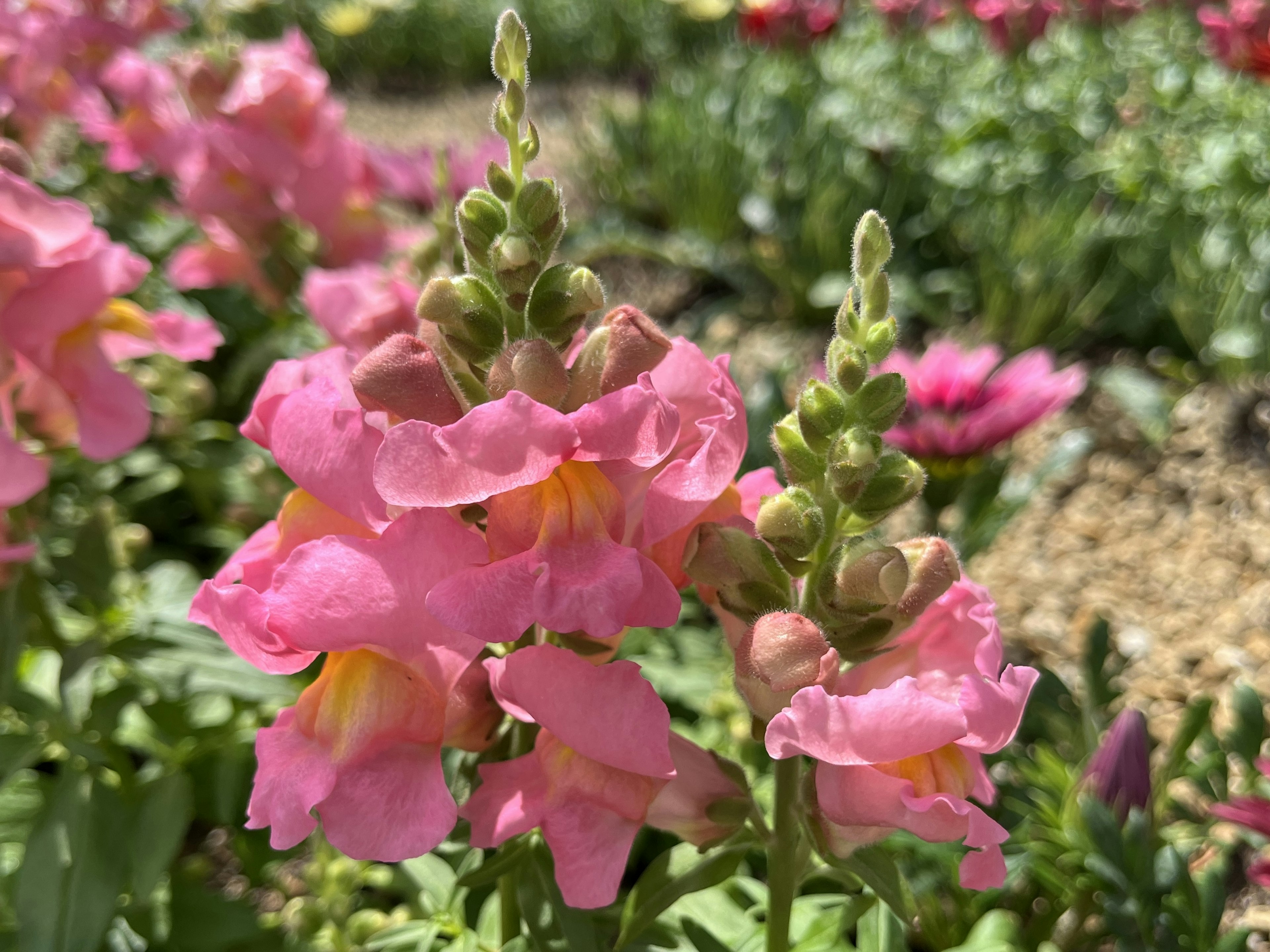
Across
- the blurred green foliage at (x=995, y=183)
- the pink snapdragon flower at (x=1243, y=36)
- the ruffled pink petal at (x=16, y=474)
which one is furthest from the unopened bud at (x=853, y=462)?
the pink snapdragon flower at (x=1243, y=36)

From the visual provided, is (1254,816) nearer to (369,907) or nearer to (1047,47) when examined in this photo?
(369,907)

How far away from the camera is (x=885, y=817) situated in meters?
0.61

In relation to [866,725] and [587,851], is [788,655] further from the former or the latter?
[587,851]

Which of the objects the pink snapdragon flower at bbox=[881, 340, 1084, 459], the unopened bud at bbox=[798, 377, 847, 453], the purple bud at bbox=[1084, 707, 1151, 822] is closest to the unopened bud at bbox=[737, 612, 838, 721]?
the unopened bud at bbox=[798, 377, 847, 453]

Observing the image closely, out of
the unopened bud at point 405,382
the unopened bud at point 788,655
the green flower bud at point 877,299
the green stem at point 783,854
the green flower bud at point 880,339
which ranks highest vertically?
the green flower bud at point 877,299

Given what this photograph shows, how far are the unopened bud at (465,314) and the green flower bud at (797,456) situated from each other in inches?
8.3

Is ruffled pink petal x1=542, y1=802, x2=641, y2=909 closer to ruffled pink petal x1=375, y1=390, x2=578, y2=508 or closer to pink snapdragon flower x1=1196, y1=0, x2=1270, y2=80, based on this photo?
ruffled pink petal x1=375, y1=390, x2=578, y2=508

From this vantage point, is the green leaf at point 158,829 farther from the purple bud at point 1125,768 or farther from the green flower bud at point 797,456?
the purple bud at point 1125,768

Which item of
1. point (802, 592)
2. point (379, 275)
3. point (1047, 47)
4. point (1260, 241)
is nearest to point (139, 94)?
point (379, 275)

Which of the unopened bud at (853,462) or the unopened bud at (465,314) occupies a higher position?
the unopened bud at (465,314)

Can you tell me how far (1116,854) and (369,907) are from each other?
42.6 inches

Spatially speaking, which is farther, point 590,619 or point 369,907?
point 369,907

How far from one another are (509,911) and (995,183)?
9.34 feet

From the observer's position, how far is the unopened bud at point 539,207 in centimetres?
67
